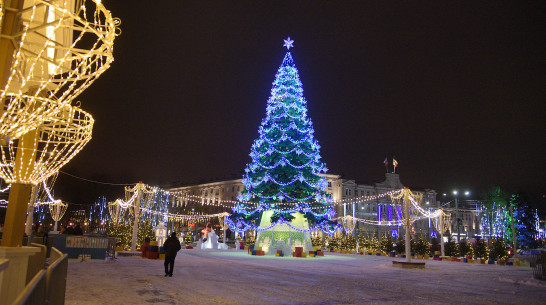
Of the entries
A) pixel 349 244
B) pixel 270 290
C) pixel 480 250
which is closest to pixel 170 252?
pixel 270 290

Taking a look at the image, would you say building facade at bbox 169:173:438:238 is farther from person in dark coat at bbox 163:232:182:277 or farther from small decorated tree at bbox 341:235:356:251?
person in dark coat at bbox 163:232:182:277

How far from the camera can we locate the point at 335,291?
1161cm

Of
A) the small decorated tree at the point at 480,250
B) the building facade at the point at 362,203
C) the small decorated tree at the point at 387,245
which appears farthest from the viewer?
the building facade at the point at 362,203

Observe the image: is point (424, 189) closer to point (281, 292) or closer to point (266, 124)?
point (266, 124)

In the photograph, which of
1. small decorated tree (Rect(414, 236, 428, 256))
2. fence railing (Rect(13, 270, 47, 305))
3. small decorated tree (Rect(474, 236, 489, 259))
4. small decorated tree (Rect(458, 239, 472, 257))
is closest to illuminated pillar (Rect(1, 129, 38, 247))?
fence railing (Rect(13, 270, 47, 305))

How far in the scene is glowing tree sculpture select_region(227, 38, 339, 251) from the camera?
98.0 ft

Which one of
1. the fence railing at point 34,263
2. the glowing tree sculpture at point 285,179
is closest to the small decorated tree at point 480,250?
the glowing tree sculpture at point 285,179

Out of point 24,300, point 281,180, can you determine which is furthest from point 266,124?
point 24,300

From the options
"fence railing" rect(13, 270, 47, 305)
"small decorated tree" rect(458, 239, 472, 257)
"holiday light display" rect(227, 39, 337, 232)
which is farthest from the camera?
"small decorated tree" rect(458, 239, 472, 257)

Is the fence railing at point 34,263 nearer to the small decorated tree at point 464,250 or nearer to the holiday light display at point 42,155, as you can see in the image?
the holiday light display at point 42,155

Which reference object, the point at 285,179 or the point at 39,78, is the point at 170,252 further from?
the point at 285,179

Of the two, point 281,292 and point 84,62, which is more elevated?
point 84,62

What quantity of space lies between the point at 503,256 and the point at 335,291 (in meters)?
29.1

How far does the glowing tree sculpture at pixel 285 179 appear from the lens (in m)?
29.9
